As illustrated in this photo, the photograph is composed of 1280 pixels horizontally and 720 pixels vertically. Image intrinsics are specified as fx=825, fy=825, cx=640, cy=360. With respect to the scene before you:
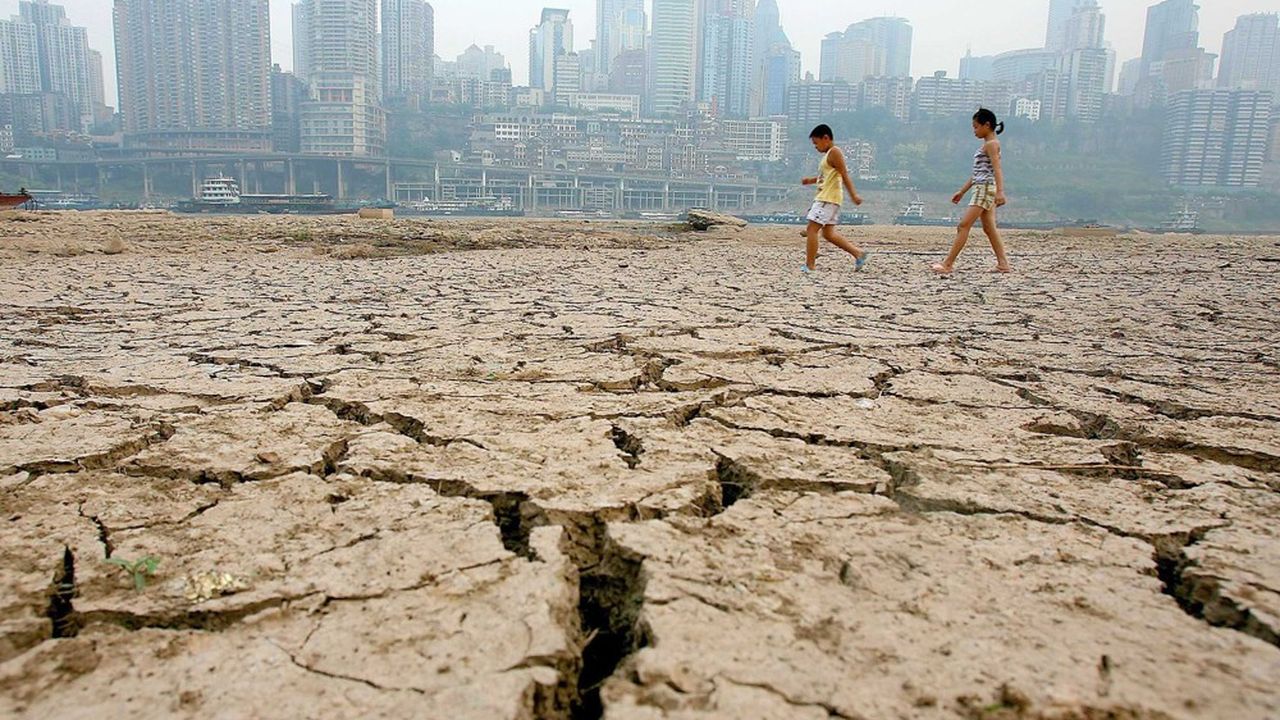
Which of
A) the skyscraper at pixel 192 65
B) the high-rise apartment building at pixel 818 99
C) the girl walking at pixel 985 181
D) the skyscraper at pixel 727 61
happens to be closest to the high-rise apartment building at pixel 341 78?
the skyscraper at pixel 192 65

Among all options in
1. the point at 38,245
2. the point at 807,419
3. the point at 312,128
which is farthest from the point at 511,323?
the point at 312,128

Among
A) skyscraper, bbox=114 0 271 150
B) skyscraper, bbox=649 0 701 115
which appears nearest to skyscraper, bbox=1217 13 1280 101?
skyscraper, bbox=649 0 701 115

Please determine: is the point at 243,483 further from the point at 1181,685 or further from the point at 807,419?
the point at 1181,685

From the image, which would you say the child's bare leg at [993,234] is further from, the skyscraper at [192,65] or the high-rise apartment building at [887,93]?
the high-rise apartment building at [887,93]

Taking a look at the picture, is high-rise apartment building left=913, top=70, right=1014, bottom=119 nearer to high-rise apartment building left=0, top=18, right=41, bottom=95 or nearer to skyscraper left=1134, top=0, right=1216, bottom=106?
skyscraper left=1134, top=0, right=1216, bottom=106

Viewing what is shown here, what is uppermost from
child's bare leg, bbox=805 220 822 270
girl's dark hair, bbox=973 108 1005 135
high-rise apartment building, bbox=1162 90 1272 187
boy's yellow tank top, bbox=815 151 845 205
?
high-rise apartment building, bbox=1162 90 1272 187

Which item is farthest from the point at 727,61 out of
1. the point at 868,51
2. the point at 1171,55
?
the point at 1171,55

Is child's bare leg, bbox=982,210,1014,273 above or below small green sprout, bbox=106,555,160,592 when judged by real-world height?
above
